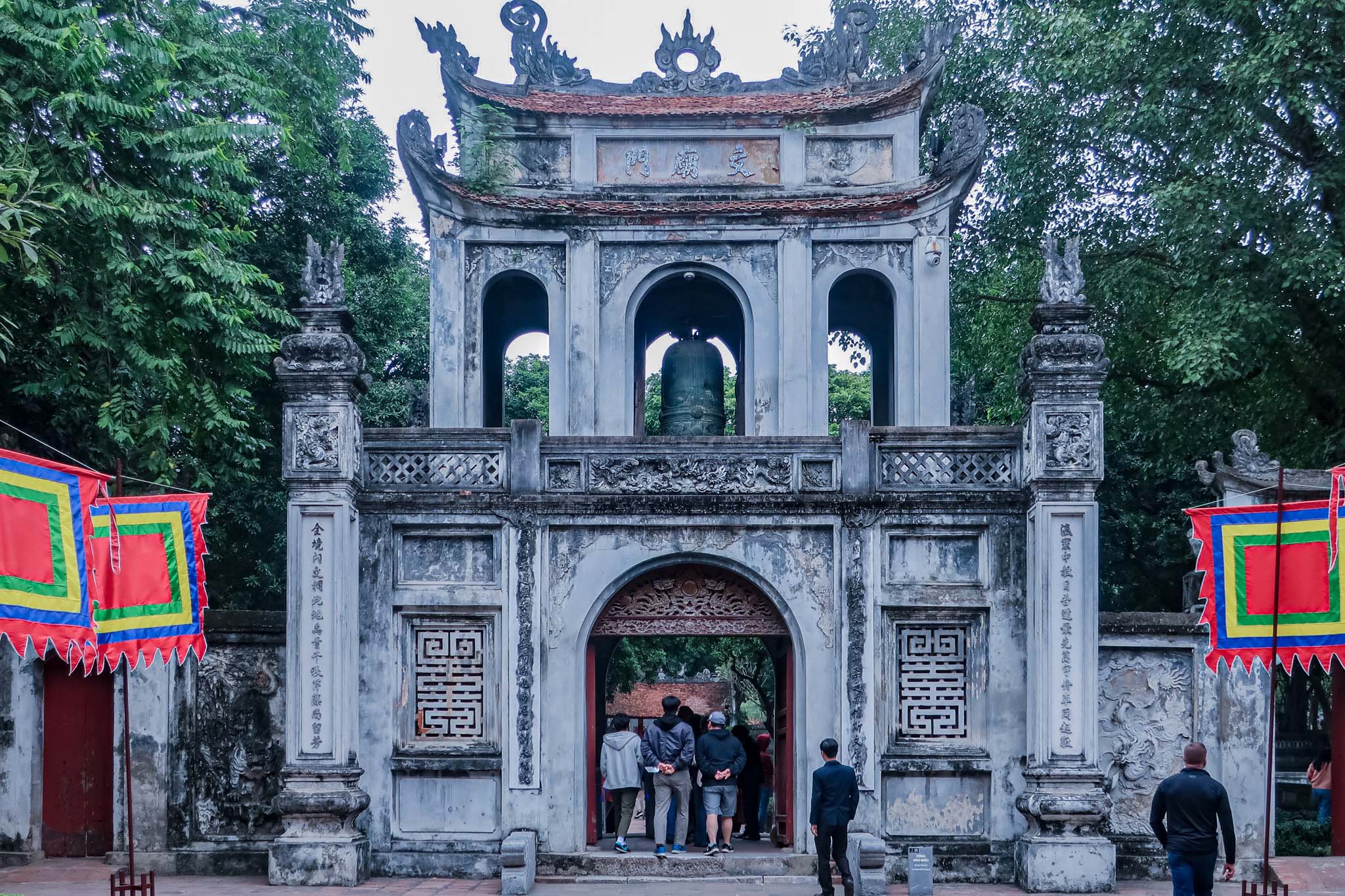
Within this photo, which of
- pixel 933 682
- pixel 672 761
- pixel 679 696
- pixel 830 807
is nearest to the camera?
pixel 830 807

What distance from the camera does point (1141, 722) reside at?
14.7 meters

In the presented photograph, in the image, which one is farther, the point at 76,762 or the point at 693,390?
the point at 693,390

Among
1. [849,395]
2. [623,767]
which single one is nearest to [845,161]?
[623,767]

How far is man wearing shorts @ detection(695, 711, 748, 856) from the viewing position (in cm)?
1497

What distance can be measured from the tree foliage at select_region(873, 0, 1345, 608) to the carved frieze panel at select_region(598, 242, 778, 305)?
516cm

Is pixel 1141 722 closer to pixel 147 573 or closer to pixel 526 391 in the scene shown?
pixel 147 573

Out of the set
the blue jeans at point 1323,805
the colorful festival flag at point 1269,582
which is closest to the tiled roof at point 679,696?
the blue jeans at point 1323,805

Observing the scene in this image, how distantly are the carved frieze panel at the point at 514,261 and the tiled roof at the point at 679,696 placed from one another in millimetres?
28483

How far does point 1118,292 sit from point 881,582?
7.39 metres

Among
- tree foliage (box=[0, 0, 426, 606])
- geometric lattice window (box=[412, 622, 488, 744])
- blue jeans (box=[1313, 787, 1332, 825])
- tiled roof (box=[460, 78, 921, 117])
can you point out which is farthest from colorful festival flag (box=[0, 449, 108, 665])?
blue jeans (box=[1313, 787, 1332, 825])

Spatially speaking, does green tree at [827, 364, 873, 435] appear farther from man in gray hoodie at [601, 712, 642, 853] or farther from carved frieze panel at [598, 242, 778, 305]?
man in gray hoodie at [601, 712, 642, 853]

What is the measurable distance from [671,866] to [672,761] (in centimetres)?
109

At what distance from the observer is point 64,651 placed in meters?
14.9

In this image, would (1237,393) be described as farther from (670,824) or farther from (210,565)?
(210,565)
